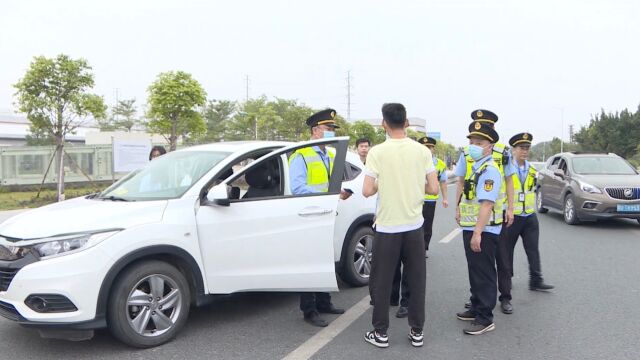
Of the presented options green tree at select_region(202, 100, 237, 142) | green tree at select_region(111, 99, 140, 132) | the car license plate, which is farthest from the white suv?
green tree at select_region(111, 99, 140, 132)

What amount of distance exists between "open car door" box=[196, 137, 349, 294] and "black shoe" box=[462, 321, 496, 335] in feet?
3.95

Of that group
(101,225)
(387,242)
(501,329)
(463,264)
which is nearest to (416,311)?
(387,242)

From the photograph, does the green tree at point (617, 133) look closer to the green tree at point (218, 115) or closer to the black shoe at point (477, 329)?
the green tree at point (218, 115)

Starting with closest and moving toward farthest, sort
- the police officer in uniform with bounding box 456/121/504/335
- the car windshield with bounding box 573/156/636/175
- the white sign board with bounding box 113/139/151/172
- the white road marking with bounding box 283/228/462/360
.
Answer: the white road marking with bounding box 283/228/462/360 < the police officer in uniform with bounding box 456/121/504/335 < the car windshield with bounding box 573/156/636/175 < the white sign board with bounding box 113/139/151/172

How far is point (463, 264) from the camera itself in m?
6.89

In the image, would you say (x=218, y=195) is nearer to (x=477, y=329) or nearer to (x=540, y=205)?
(x=477, y=329)

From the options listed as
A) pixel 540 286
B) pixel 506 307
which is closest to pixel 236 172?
pixel 506 307

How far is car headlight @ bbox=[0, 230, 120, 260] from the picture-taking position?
3.55m

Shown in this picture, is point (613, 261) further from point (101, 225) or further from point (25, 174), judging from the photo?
point (25, 174)

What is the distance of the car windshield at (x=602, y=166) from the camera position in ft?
35.7

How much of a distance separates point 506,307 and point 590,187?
640 centimetres

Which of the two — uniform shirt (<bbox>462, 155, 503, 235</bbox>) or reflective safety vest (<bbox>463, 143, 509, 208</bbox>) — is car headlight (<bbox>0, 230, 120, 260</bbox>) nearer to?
uniform shirt (<bbox>462, 155, 503, 235</bbox>)

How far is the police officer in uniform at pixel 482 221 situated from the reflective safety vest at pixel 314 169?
1267 millimetres

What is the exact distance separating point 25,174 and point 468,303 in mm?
18773
